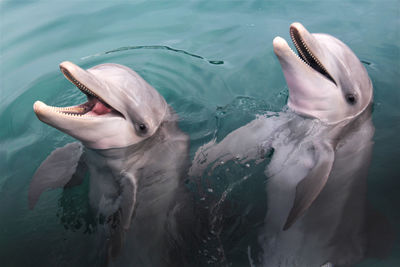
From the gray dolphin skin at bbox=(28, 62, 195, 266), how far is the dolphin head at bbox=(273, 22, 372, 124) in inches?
67.5

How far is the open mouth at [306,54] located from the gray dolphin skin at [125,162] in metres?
1.92

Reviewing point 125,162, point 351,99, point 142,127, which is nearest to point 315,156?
point 351,99

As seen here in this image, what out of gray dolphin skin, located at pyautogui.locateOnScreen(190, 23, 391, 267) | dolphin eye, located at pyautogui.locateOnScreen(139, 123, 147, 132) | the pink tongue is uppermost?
the pink tongue

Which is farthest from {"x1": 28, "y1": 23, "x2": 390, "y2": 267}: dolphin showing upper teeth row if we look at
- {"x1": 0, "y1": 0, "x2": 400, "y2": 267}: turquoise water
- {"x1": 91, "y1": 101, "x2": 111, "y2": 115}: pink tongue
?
{"x1": 0, "y1": 0, "x2": 400, "y2": 267}: turquoise water

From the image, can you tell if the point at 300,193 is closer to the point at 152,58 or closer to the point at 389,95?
the point at 389,95

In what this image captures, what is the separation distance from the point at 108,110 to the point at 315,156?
2689 mm

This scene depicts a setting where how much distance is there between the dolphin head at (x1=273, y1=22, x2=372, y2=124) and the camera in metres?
4.18

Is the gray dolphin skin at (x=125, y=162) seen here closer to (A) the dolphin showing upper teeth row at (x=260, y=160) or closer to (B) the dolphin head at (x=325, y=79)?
(A) the dolphin showing upper teeth row at (x=260, y=160)

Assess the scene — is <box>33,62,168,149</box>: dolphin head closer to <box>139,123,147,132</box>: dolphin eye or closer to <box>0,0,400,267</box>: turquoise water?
<box>139,123,147,132</box>: dolphin eye

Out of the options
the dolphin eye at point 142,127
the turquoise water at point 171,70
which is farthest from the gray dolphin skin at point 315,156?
the dolphin eye at point 142,127

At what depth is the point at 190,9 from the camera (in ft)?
31.2

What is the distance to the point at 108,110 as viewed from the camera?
4391mm

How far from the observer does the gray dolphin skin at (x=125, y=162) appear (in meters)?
3.89

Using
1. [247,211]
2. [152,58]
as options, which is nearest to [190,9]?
[152,58]
